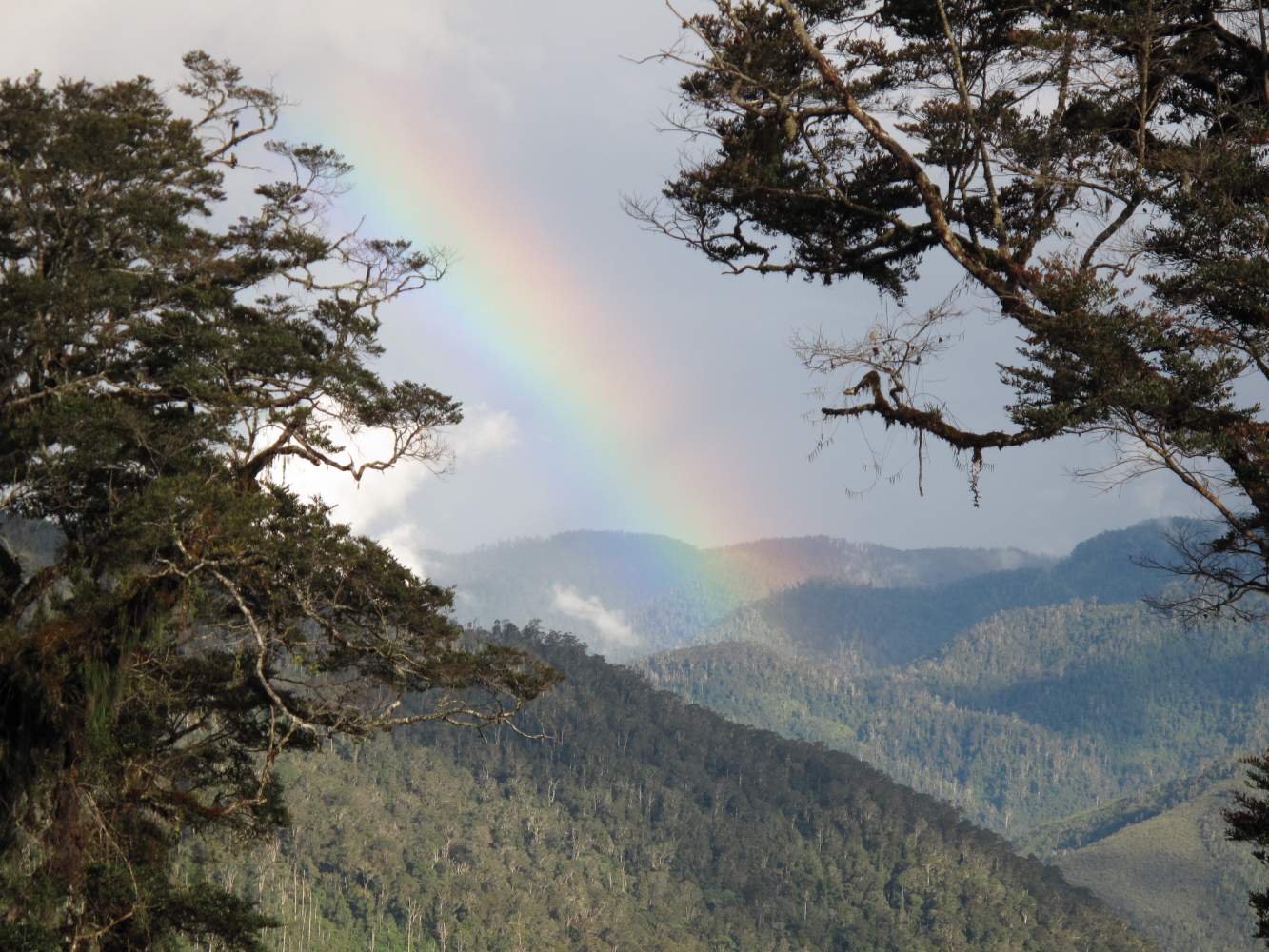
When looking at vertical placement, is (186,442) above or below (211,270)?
below

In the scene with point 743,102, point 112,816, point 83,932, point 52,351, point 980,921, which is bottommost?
point 980,921

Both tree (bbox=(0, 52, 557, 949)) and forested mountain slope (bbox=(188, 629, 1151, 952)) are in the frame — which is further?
forested mountain slope (bbox=(188, 629, 1151, 952))

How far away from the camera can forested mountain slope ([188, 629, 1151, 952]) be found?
10625cm

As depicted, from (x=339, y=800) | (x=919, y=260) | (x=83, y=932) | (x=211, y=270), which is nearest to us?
(x=919, y=260)

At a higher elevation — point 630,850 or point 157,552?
point 157,552

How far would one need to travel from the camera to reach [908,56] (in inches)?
347

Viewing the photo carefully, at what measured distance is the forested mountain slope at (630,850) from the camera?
106250 millimetres

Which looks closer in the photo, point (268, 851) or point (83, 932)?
point (83, 932)

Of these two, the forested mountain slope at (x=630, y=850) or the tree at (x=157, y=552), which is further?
the forested mountain slope at (x=630, y=850)

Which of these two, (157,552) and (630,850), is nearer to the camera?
(157,552)

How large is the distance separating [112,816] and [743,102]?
30.1ft

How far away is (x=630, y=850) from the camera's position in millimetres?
142000

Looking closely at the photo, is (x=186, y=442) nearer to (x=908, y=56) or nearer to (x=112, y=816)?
(x=112, y=816)

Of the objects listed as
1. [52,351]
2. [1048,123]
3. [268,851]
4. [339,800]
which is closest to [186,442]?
[52,351]
